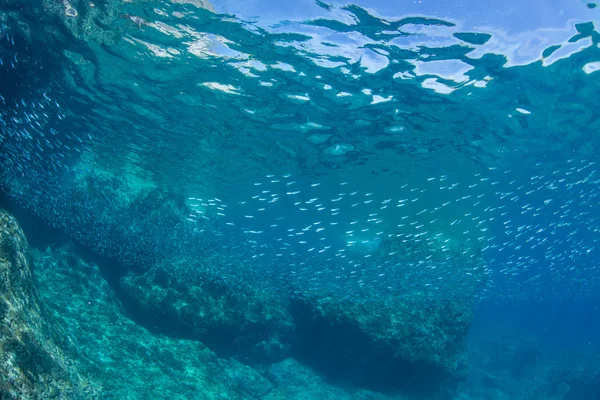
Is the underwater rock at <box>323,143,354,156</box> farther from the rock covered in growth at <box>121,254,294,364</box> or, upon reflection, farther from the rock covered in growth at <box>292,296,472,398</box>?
the rock covered in growth at <box>121,254,294,364</box>

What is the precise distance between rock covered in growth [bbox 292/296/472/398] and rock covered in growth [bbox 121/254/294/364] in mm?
1427

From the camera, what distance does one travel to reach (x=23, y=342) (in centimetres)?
562

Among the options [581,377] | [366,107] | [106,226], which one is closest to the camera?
[366,107]

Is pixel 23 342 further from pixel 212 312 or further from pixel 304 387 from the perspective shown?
pixel 304 387

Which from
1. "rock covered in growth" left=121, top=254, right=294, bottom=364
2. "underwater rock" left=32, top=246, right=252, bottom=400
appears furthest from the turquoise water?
"underwater rock" left=32, top=246, right=252, bottom=400

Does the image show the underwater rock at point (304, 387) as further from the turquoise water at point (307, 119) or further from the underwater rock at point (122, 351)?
the turquoise water at point (307, 119)

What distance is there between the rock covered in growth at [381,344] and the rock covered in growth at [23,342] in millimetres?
9973

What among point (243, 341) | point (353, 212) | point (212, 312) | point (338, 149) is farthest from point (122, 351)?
point (353, 212)

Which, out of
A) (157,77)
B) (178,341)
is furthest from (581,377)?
(157,77)

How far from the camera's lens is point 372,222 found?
3769cm

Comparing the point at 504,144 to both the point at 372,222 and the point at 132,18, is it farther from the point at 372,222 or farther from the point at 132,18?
the point at 372,222

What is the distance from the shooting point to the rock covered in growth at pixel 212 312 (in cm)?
1401

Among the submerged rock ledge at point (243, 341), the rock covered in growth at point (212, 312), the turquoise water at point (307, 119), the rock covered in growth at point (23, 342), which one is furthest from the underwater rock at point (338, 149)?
the rock covered in growth at point (23, 342)

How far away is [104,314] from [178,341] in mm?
A: 3099
